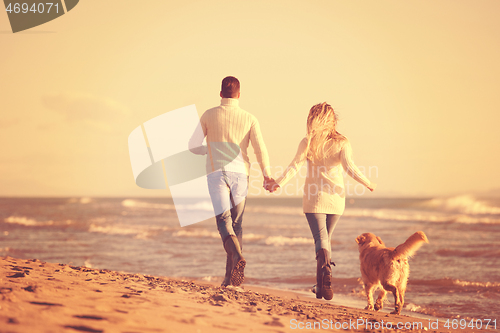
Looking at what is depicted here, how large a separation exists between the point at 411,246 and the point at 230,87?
257cm

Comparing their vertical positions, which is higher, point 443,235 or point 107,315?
point 107,315

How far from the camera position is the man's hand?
4337 mm

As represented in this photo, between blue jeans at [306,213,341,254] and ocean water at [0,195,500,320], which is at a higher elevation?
blue jeans at [306,213,341,254]

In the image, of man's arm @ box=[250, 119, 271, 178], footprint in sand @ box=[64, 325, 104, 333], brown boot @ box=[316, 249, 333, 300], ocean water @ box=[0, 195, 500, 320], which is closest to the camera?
footprint in sand @ box=[64, 325, 104, 333]

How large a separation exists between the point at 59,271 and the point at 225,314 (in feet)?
7.45

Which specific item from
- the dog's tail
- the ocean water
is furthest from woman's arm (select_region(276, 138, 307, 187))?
the ocean water

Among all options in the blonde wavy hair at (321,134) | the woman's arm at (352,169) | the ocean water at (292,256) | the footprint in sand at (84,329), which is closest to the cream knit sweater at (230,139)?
the blonde wavy hair at (321,134)

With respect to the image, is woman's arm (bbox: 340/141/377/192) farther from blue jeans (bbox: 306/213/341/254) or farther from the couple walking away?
blue jeans (bbox: 306/213/341/254)

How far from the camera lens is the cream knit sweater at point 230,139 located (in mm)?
4367

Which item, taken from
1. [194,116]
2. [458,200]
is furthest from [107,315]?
[458,200]

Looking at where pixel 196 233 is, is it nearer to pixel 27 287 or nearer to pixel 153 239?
pixel 153 239

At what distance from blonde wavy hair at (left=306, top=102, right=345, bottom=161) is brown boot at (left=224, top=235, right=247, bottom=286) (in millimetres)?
1250

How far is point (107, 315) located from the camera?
2613 millimetres

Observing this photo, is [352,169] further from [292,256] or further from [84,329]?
[292,256]
